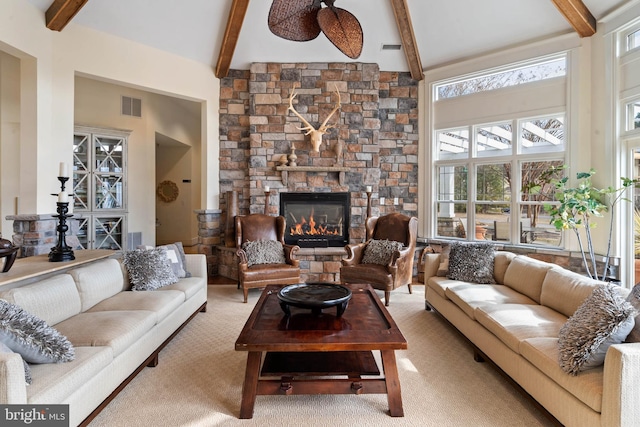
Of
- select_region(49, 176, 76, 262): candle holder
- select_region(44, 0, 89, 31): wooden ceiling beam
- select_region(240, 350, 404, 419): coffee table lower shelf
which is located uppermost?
select_region(44, 0, 89, 31): wooden ceiling beam

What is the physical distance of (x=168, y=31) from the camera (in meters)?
5.03

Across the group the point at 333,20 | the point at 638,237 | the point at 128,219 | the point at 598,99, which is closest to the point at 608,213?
the point at 638,237

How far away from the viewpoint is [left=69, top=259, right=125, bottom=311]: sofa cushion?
2771 millimetres

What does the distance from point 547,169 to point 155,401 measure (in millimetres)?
5560

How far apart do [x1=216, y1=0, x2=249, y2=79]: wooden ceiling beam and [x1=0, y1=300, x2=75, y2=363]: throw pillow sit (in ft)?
15.4

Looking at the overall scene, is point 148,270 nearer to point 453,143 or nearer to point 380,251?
point 380,251

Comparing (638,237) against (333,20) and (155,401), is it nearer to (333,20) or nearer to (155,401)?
(333,20)

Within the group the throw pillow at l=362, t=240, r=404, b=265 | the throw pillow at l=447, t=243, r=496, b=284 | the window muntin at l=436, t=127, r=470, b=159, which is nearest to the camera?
the throw pillow at l=447, t=243, r=496, b=284

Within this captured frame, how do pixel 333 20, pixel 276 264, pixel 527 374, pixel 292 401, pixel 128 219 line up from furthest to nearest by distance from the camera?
1. pixel 128 219
2. pixel 276 264
3. pixel 333 20
4. pixel 292 401
5. pixel 527 374

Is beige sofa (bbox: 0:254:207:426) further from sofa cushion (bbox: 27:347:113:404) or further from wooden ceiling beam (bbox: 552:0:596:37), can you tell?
wooden ceiling beam (bbox: 552:0:596:37)

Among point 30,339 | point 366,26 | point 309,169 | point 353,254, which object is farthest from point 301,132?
point 30,339

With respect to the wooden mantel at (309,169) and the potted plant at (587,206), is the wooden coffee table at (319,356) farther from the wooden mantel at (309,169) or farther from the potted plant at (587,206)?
the wooden mantel at (309,169)

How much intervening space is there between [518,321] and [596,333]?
2.57 ft

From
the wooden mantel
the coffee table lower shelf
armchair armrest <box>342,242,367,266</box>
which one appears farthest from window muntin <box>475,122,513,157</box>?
the coffee table lower shelf
